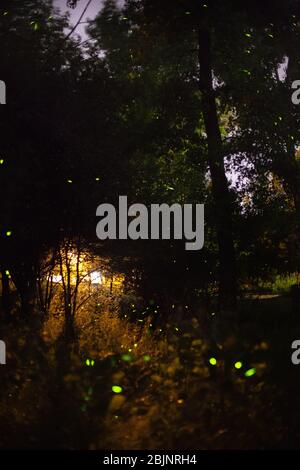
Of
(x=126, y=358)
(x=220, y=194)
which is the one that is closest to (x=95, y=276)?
(x=220, y=194)

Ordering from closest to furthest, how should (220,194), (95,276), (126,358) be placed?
(126,358) → (220,194) → (95,276)

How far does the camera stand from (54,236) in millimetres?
12523

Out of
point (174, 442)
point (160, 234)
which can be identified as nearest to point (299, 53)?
point (160, 234)

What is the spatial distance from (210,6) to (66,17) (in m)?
3.52

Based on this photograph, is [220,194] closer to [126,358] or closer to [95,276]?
[95,276]

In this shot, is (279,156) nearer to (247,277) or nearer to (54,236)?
(247,277)

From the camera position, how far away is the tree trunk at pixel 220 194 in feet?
47.7

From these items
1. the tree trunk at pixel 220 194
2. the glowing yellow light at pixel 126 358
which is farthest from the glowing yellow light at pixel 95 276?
the glowing yellow light at pixel 126 358

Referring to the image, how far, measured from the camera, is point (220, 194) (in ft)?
48.1

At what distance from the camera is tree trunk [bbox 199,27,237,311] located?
1453 cm

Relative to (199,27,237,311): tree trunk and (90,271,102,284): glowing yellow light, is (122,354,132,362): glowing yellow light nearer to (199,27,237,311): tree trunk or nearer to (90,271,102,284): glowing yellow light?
(199,27,237,311): tree trunk

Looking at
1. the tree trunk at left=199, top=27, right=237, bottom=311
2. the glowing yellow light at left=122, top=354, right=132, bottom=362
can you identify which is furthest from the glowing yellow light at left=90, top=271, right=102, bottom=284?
the glowing yellow light at left=122, top=354, right=132, bottom=362

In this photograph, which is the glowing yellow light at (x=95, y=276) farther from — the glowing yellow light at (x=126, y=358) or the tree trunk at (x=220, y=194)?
the glowing yellow light at (x=126, y=358)

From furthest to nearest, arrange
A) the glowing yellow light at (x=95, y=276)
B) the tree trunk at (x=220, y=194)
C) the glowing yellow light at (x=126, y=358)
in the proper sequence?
the glowing yellow light at (x=95, y=276) → the tree trunk at (x=220, y=194) → the glowing yellow light at (x=126, y=358)
